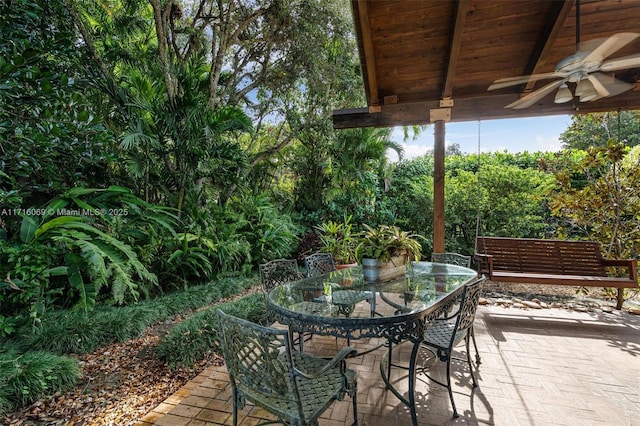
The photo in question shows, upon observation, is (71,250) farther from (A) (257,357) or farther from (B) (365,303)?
(B) (365,303)

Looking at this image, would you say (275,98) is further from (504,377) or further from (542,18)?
(504,377)

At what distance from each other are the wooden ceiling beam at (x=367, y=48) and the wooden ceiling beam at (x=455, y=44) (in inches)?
32.3

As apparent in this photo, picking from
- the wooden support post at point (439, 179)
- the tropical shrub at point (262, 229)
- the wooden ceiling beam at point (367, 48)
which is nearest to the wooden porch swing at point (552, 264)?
the wooden support post at point (439, 179)

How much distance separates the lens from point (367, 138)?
21.2ft

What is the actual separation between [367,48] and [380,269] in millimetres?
2354

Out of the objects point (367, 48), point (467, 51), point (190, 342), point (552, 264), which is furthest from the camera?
point (552, 264)

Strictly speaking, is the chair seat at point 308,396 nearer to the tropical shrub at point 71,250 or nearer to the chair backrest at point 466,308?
the chair backrest at point 466,308

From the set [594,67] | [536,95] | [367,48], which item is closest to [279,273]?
[367,48]

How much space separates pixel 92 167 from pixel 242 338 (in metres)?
3.52

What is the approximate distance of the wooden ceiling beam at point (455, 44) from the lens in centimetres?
275

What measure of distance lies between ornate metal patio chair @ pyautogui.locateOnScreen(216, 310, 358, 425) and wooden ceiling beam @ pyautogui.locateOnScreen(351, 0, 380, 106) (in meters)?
2.82

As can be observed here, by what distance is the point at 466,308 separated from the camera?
1977 millimetres

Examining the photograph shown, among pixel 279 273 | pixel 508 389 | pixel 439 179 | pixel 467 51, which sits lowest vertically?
pixel 508 389

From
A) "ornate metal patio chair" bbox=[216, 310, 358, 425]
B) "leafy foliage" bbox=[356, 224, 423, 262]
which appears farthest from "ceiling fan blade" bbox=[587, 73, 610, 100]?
"ornate metal patio chair" bbox=[216, 310, 358, 425]
